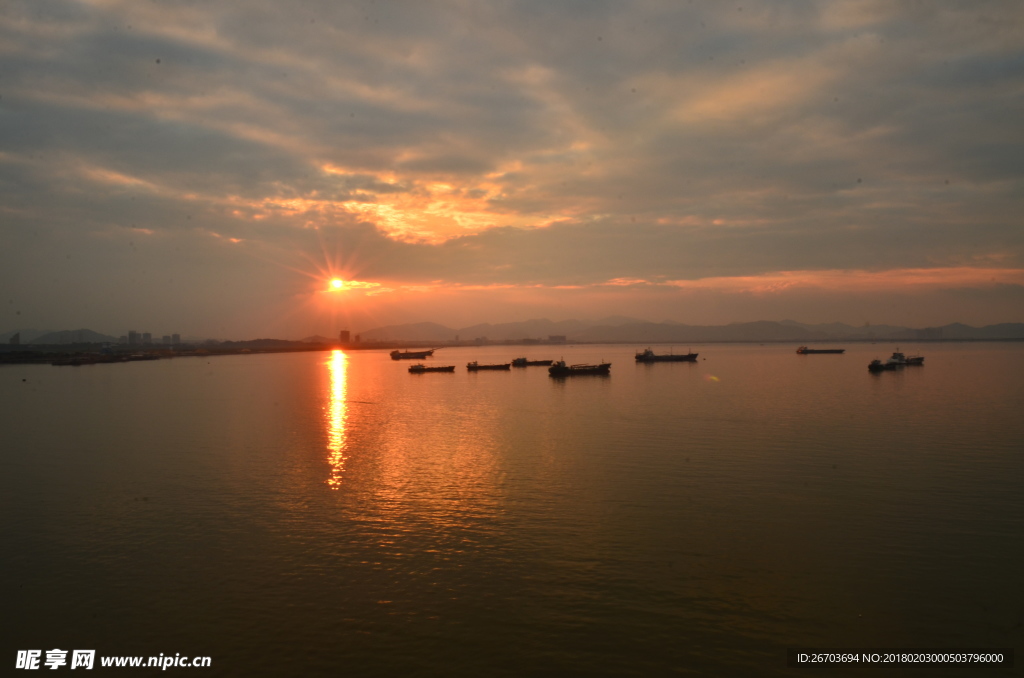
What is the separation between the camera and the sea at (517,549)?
14.6m

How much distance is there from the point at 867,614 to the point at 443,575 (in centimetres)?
1158

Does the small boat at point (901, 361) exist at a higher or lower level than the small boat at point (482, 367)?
higher

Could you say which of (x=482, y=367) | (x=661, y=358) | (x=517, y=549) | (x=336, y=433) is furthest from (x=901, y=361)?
(x=517, y=549)

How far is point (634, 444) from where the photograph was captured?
3928cm

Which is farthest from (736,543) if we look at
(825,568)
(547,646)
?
(547,646)

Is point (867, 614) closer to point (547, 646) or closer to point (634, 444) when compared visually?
point (547, 646)

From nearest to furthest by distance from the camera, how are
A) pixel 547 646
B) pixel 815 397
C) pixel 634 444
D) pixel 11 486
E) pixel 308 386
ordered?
pixel 547 646
pixel 11 486
pixel 634 444
pixel 815 397
pixel 308 386

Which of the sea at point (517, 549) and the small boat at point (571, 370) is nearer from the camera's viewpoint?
the sea at point (517, 549)

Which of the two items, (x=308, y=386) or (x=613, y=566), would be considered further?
(x=308, y=386)

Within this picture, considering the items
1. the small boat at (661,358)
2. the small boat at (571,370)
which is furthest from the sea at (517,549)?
the small boat at (661,358)

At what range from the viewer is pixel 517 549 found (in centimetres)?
2033

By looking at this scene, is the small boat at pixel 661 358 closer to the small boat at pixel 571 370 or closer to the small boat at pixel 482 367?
the small boat at pixel 482 367

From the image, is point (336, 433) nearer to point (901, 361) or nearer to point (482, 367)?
point (482, 367)

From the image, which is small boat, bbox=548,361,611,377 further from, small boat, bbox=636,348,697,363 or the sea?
the sea
